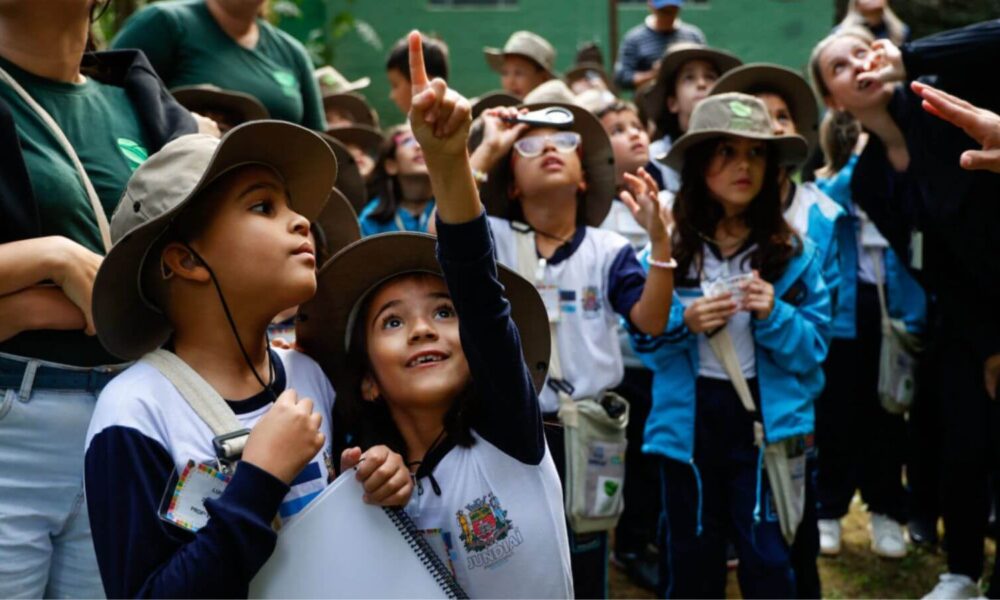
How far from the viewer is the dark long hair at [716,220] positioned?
3.59m

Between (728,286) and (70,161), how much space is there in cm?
218

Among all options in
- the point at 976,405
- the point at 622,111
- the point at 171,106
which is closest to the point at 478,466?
the point at 171,106

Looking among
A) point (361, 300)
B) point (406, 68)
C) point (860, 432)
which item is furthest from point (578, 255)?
point (406, 68)

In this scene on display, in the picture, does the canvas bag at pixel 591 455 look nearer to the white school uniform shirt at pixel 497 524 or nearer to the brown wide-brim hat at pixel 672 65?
the white school uniform shirt at pixel 497 524

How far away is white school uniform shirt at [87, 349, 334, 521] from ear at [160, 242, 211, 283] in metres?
0.20

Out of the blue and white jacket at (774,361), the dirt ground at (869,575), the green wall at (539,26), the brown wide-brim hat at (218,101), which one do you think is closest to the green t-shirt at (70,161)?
the brown wide-brim hat at (218,101)

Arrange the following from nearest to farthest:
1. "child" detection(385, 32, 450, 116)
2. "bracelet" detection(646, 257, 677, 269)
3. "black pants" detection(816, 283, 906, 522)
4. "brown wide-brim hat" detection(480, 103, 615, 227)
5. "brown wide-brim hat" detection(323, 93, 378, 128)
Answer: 1. "bracelet" detection(646, 257, 677, 269)
2. "brown wide-brim hat" detection(480, 103, 615, 227)
3. "black pants" detection(816, 283, 906, 522)
4. "child" detection(385, 32, 450, 116)
5. "brown wide-brim hat" detection(323, 93, 378, 128)

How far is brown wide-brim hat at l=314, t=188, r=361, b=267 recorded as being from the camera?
121 inches

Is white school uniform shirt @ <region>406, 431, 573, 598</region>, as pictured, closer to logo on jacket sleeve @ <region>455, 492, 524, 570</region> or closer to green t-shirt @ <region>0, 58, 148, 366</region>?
logo on jacket sleeve @ <region>455, 492, 524, 570</region>

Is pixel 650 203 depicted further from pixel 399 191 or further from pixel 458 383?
pixel 399 191

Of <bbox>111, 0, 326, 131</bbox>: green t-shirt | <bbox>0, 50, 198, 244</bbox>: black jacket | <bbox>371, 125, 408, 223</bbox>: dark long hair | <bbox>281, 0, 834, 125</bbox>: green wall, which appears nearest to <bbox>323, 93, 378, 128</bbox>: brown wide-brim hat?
<bbox>371, 125, 408, 223</bbox>: dark long hair

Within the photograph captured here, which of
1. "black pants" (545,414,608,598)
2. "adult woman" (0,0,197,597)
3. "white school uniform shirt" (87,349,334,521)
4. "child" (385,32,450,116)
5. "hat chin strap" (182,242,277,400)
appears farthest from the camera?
"child" (385,32,450,116)

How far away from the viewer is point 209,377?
196 centimetres

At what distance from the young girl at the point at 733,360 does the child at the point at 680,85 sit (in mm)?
1166
